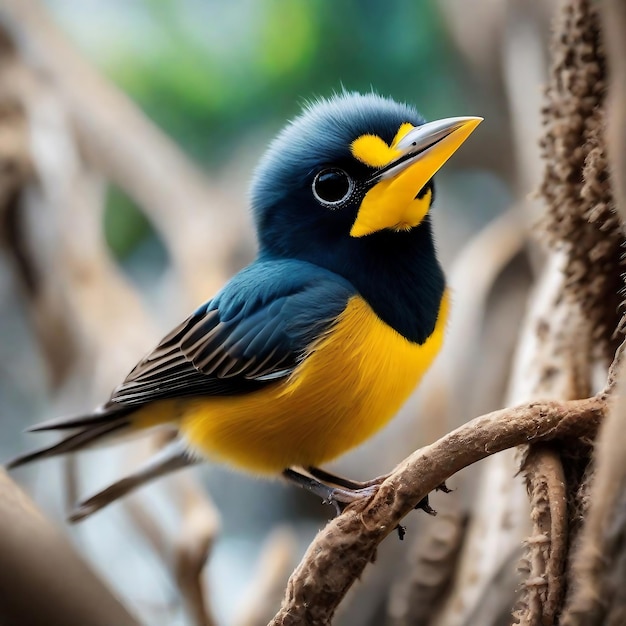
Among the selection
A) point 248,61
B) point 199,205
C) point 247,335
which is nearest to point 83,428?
point 247,335

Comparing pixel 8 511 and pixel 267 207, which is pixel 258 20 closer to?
pixel 267 207

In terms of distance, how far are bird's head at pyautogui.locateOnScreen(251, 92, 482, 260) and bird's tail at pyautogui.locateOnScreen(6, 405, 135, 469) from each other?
31 cm

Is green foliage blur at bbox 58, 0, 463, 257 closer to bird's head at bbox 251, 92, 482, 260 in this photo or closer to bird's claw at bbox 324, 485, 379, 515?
bird's head at bbox 251, 92, 482, 260

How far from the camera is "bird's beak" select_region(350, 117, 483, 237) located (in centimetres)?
81

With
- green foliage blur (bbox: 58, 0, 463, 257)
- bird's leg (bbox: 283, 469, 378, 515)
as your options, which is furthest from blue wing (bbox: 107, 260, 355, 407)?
green foliage blur (bbox: 58, 0, 463, 257)

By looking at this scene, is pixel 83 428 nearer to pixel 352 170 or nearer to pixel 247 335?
pixel 247 335

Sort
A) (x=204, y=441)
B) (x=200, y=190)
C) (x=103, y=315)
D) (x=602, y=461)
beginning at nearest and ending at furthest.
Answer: (x=602, y=461), (x=204, y=441), (x=103, y=315), (x=200, y=190)

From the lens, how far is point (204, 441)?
95 cm

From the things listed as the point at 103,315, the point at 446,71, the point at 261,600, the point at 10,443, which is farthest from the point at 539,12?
the point at 10,443

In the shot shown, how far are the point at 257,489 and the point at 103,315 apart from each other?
673mm

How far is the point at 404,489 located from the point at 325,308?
1.02 feet

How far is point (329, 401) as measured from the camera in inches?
33.5

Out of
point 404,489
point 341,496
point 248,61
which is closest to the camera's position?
point 404,489

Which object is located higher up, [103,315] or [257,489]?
[103,315]
